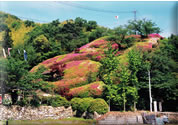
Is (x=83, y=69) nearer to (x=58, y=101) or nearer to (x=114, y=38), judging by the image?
(x=58, y=101)

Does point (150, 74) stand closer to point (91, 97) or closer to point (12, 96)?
point (91, 97)

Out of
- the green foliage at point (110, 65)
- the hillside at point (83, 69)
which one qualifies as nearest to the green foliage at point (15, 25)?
the hillside at point (83, 69)

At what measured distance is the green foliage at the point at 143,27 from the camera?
117ft

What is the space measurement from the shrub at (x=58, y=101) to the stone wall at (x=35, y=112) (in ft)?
1.39

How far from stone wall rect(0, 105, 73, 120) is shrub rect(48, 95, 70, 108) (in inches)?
16.7

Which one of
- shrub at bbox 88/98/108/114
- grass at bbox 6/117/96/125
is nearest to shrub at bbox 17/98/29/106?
grass at bbox 6/117/96/125

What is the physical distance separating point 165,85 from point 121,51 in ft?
40.3

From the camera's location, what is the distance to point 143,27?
36.4 meters

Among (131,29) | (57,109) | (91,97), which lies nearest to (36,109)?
(57,109)

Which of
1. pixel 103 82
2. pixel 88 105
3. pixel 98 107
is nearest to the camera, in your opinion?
pixel 98 107

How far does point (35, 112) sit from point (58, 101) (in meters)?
2.70

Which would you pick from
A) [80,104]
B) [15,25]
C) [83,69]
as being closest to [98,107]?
[80,104]

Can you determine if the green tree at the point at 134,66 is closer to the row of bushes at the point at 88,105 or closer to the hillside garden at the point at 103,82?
the hillside garden at the point at 103,82

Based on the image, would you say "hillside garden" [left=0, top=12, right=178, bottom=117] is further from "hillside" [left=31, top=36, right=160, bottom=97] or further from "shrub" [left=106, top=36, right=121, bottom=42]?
"shrub" [left=106, top=36, right=121, bottom=42]
